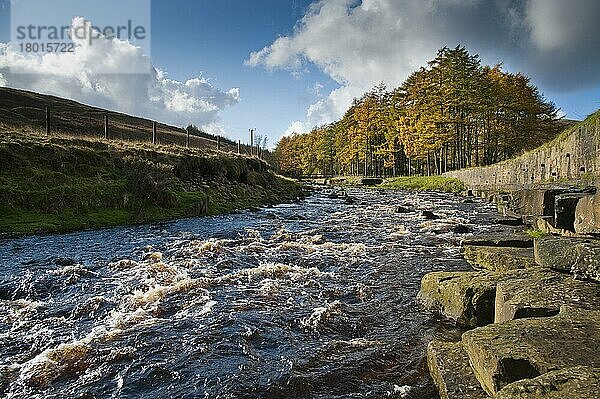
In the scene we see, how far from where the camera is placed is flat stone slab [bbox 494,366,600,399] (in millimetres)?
2988

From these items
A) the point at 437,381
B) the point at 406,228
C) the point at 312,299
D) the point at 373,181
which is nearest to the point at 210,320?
the point at 312,299

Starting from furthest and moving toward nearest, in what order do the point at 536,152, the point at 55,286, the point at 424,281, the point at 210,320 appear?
the point at 536,152 < the point at 55,286 < the point at 424,281 < the point at 210,320

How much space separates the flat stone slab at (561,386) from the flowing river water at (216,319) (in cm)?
170

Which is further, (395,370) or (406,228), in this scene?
(406,228)

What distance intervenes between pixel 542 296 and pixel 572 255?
3.89 feet

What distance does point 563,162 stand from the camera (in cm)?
1403

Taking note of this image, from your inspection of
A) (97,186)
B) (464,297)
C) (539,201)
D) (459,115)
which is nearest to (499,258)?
(539,201)

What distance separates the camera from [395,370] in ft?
17.5

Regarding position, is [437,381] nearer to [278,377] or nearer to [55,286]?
[278,377]

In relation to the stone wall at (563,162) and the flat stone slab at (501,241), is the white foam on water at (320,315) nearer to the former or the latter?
the flat stone slab at (501,241)

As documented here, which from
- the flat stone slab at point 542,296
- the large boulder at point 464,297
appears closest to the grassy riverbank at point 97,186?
the large boulder at point 464,297

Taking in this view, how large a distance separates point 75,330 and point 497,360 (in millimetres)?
6262

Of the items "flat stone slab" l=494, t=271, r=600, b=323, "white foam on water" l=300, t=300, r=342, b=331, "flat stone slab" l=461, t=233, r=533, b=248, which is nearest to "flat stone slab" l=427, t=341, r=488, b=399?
"flat stone slab" l=494, t=271, r=600, b=323

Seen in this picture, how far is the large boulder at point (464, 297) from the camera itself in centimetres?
634
